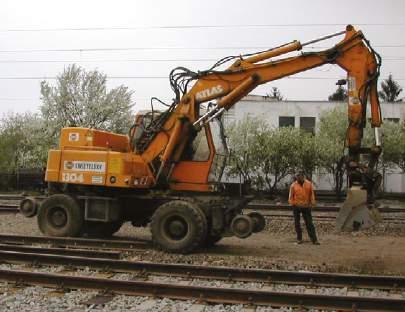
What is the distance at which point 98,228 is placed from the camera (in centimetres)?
1508

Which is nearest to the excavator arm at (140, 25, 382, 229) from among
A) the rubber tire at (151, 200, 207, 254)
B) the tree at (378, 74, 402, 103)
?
the rubber tire at (151, 200, 207, 254)

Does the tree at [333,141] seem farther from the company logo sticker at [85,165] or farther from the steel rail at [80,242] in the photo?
the company logo sticker at [85,165]

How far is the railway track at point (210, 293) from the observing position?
26.7ft

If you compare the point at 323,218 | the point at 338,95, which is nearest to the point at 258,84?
the point at 323,218

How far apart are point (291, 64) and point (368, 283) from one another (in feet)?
17.6

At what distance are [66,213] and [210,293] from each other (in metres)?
6.63

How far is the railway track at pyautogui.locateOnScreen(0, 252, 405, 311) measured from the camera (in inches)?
320

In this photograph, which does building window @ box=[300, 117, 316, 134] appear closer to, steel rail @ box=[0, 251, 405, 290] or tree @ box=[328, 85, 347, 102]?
tree @ box=[328, 85, 347, 102]

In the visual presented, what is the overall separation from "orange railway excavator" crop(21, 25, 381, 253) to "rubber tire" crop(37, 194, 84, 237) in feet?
0.08

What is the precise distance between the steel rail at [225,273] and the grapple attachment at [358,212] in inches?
83.6

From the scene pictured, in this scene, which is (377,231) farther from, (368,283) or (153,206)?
(368,283)

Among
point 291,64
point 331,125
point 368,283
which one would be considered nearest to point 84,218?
→ point 291,64

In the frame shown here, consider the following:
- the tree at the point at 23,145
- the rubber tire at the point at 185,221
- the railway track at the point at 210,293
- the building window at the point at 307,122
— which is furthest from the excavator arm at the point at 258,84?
the building window at the point at 307,122

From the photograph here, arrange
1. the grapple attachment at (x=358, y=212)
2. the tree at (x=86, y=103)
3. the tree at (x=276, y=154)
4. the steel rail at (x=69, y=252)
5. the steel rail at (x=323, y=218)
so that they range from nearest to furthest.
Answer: the grapple attachment at (x=358, y=212)
the steel rail at (x=69, y=252)
the steel rail at (x=323, y=218)
the tree at (x=276, y=154)
the tree at (x=86, y=103)
